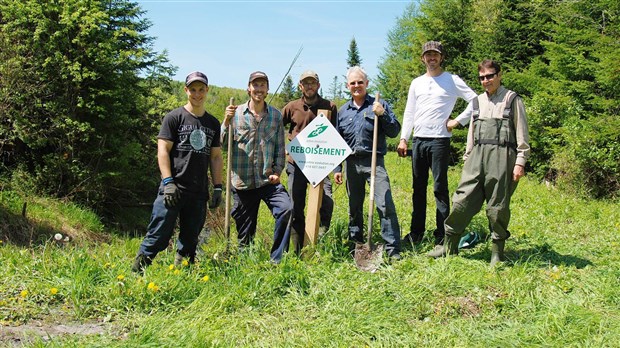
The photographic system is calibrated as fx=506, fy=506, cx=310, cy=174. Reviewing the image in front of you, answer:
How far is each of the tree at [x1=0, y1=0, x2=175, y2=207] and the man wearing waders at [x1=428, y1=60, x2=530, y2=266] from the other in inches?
379

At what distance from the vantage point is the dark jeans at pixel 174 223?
4.84 meters

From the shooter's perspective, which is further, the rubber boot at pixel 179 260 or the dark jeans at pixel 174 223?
the rubber boot at pixel 179 260

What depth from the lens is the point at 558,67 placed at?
13414 millimetres

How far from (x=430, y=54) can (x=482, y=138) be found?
1196 mm

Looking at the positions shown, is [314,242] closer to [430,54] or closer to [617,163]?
[430,54]

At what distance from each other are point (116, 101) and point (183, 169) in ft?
28.8

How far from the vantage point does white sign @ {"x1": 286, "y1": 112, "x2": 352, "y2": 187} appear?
5559 mm

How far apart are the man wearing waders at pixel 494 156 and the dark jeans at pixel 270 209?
178 centimetres

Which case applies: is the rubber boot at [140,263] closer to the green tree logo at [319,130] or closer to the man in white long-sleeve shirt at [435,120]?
the green tree logo at [319,130]

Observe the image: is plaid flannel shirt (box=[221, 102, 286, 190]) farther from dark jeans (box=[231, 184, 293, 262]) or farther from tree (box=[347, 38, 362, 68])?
tree (box=[347, 38, 362, 68])

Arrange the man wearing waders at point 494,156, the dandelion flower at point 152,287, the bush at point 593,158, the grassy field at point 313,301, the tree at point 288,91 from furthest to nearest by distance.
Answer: the tree at point 288,91, the bush at point 593,158, the man wearing waders at point 494,156, the dandelion flower at point 152,287, the grassy field at point 313,301

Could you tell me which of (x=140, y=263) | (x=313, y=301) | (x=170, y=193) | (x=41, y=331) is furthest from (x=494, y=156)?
(x=41, y=331)

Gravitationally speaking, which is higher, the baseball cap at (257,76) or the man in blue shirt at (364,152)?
the baseball cap at (257,76)

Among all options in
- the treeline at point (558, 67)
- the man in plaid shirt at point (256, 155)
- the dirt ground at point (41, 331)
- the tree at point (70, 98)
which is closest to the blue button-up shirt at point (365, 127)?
the man in plaid shirt at point (256, 155)
